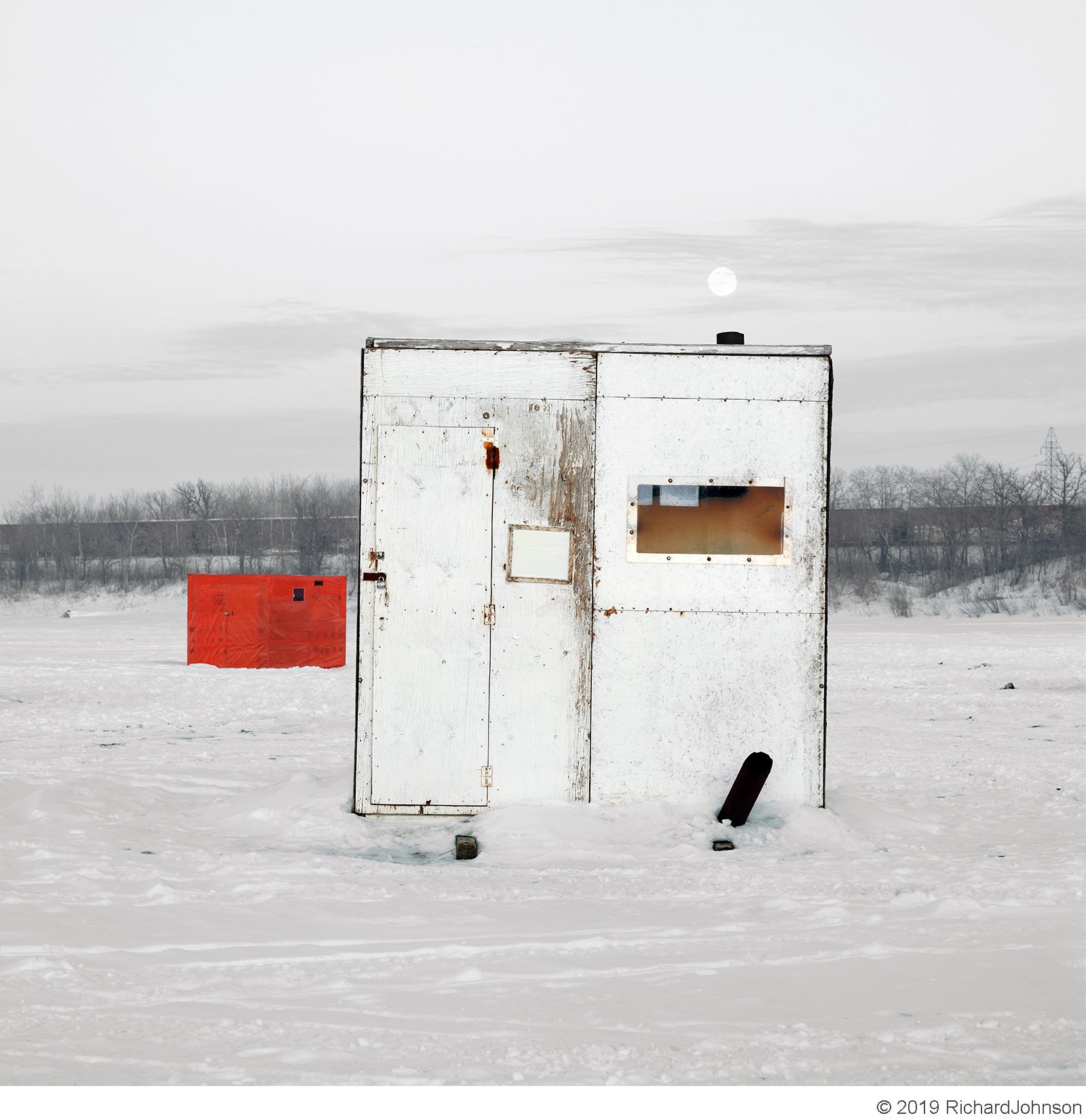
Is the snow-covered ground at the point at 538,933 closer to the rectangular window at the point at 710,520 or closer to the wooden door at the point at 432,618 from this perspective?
the wooden door at the point at 432,618

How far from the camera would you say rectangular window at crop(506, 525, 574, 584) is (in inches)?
280

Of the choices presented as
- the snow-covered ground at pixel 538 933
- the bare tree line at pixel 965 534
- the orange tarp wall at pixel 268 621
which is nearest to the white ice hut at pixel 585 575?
the snow-covered ground at pixel 538 933

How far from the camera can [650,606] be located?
7148 mm

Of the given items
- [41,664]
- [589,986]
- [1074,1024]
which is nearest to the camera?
[1074,1024]

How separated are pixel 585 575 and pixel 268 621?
471 inches

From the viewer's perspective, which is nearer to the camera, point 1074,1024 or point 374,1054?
point 374,1054

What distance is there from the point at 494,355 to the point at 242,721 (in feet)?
21.8

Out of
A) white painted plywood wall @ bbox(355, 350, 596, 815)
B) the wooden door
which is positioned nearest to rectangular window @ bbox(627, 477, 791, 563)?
white painted plywood wall @ bbox(355, 350, 596, 815)

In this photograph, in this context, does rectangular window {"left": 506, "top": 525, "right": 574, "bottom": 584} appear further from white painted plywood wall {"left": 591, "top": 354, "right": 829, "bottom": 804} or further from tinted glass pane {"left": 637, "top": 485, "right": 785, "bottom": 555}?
tinted glass pane {"left": 637, "top": 485, "right": 785, "bottom": 555}

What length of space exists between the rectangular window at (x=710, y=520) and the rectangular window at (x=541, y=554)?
0.43 metres

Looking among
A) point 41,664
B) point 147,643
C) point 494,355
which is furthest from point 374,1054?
point 147,643

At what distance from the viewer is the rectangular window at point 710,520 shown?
7.17 meters

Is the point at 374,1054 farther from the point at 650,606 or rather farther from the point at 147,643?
the point at 147,643

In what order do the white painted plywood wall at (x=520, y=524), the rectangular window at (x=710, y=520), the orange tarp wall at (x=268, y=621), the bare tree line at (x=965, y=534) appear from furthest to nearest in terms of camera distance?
the bare tree line at (x=965, y=534) < the orange tarp wall at (x=268, y=621) < the rectangular window at (x=710, y=520) < the white painted plywood wall at (x=520, y=524)
